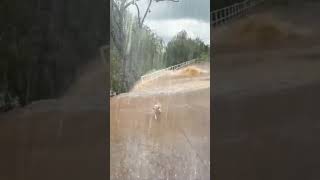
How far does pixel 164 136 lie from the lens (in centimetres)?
286

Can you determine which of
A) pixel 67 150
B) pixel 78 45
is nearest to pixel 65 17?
pixel 78 45

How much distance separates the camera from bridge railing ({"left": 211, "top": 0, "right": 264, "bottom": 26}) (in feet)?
9.17

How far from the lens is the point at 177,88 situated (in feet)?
9.38

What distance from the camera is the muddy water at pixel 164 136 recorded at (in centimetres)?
283

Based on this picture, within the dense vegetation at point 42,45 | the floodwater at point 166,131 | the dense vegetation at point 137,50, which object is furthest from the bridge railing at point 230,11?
the dense vegetation at point 42,45

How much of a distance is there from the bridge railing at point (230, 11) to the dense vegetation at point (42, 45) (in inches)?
24.6

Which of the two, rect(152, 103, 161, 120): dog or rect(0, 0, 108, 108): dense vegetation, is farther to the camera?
rect(152, 103, 161, 120): dog

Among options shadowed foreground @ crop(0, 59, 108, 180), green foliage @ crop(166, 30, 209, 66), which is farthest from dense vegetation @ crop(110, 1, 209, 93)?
shadowed foreground @ crop(0, 59, 108, 180)

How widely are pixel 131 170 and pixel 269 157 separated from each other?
718mm

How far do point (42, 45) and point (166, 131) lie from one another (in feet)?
Result: 2.55

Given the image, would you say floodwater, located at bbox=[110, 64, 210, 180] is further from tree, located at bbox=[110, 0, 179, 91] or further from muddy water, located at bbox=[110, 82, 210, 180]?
tree, located at bbox=[110, 0, 179, 91]

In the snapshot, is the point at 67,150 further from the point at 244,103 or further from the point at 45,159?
the point at 244,103

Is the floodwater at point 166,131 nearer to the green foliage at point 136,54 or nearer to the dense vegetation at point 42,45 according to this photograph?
the green foliage at point 136,54

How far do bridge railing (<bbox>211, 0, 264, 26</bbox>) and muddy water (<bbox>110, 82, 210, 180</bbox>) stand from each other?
0.37 m
